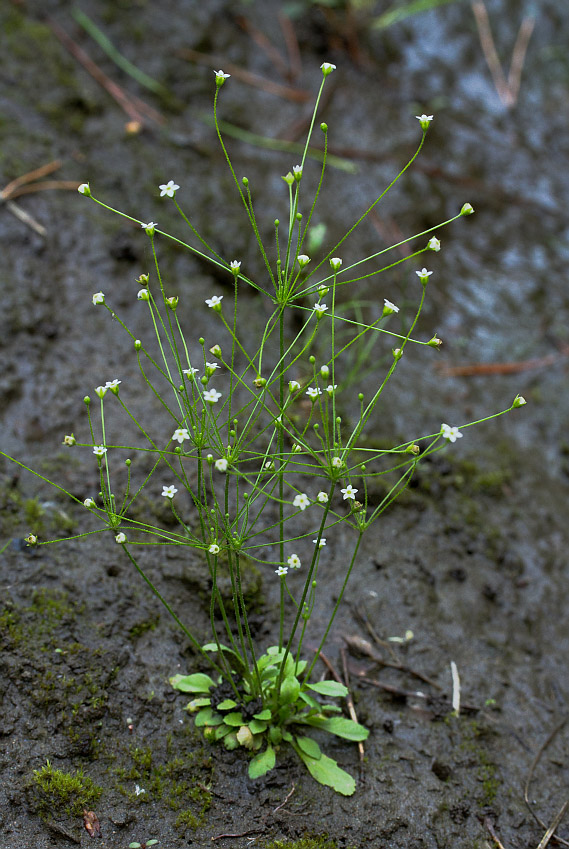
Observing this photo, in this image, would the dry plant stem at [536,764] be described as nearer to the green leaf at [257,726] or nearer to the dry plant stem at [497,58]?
the green leaf at [257,726]

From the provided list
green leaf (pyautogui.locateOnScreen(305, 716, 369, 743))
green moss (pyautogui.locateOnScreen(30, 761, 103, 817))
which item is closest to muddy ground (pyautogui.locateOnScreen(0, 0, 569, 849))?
green moss (pyautogui.locateOnScreen(30, 761, 103, 817))

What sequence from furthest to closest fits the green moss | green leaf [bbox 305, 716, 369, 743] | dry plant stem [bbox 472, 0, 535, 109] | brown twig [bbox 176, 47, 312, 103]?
dry plant stem [bbox 472, 0, 535, 109]
brown twig [bbox 176, 47, 312, 103]
green leaf [bbox 305, 716, 369, 743]
the green moss

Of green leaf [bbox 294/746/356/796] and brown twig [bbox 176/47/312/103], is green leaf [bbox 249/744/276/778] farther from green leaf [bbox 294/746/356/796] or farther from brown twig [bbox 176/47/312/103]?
brown twig [bbox 176/47/312/103]

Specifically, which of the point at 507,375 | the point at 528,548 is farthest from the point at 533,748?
the point at 507,375

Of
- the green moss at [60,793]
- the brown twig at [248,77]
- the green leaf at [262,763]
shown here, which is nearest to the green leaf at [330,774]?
the green leaf at [262,763]

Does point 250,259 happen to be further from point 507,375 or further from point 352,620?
point 352,620
